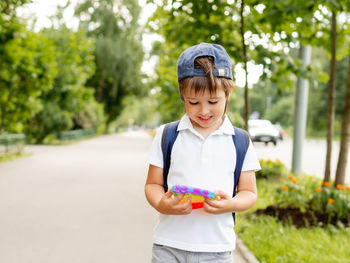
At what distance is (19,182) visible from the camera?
8086mm

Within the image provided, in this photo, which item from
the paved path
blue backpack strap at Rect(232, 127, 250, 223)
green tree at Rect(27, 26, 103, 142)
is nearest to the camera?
blue backpack strap at Rect(232, 127, 250, 223)

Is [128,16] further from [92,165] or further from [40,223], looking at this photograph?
[40,223]

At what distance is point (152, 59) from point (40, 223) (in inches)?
835

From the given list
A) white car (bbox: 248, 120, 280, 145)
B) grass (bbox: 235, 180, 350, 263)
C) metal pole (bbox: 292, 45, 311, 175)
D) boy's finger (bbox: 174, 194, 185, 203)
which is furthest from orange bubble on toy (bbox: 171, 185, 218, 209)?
white car (bbox: 248, 120, 280, 145)

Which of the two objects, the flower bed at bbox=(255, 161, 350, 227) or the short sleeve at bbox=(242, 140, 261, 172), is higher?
the short sleeve at bbox=(242, 140, 261, 172)

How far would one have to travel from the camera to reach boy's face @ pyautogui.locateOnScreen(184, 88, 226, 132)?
1555 millimetres

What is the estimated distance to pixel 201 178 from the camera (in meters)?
1.61

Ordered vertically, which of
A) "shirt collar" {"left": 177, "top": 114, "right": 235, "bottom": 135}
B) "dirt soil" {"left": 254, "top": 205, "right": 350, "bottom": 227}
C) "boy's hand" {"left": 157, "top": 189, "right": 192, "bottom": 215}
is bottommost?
"dirt soil" {"left": 254, "top": 205, "right": 350, "bottom": 227}

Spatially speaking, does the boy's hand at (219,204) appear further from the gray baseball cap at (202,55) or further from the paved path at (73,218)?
the paved path at (73,218)

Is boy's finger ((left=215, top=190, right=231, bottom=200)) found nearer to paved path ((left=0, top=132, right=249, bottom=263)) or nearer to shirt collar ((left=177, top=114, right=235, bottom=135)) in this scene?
shirt collar ((left=177, top=114, right=235, bottom=135))

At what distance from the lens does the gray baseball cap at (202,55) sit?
1.55 meters

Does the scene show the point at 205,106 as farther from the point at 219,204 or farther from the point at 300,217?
the point at 300,217

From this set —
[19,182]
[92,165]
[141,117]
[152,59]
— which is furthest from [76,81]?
[141,117]

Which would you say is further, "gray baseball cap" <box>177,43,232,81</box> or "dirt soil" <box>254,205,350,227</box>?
"dirt soil" <box>254,205,350,227</box>
